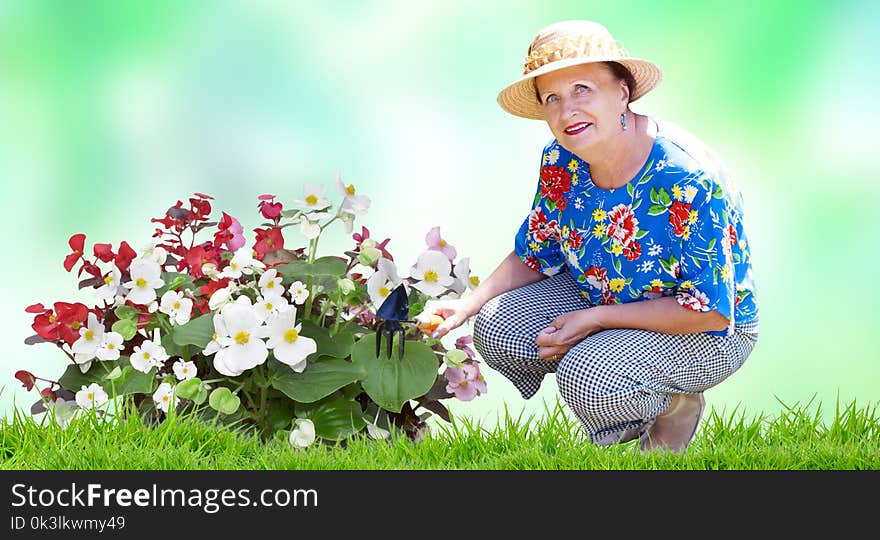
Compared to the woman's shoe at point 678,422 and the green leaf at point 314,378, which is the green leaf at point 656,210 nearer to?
the woman's shoe at point 678,422

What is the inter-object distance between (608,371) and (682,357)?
0.24 m

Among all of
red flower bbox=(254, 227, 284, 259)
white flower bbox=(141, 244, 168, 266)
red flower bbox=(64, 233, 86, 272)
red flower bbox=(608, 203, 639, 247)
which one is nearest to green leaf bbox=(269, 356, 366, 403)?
red flower bbox=(254, 227, 284, 259)

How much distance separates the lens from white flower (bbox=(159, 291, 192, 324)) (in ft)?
9.37

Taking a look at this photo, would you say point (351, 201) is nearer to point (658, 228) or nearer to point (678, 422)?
point (658, 228)

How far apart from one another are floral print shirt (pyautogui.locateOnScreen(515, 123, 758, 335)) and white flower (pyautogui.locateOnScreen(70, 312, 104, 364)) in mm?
1244

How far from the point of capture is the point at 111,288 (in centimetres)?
298

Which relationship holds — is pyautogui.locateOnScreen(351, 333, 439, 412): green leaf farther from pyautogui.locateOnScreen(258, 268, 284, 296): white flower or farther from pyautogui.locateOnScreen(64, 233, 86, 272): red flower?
pyautogui.locateOnScreen(64, 233, 86, 272): red flower

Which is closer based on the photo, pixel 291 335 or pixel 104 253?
pixel 291 335

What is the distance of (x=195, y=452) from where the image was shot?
8.68ft

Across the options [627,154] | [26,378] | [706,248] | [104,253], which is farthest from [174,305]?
[706,248]

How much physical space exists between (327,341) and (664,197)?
963 millimetres
